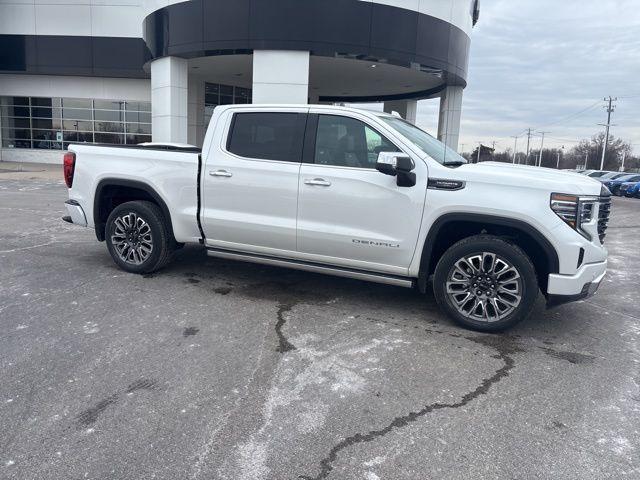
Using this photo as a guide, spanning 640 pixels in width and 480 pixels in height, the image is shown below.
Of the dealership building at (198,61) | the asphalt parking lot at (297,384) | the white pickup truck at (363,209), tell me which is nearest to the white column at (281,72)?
the dealership building at (198,61)

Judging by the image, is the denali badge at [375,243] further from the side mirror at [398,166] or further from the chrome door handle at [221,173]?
the chrome door handle at [221,173]

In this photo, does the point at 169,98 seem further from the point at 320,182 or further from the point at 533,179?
the point at 533,179

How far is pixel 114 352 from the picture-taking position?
4.16 meters

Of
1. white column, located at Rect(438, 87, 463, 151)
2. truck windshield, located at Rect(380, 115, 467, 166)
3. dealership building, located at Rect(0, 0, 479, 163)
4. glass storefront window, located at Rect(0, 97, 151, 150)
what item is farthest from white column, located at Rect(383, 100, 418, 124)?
truck windshield, located at Rect(380, 115, 467, 166)

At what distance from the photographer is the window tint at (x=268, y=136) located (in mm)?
5473

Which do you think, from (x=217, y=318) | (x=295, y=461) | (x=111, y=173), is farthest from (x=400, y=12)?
(x=295, y=461)

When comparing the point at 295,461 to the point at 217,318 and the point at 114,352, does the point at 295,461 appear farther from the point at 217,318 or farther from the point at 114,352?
the point at 217,318

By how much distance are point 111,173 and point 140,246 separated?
938 mm

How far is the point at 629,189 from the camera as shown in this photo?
101 feet

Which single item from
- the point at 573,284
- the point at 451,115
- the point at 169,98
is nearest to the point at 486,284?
the point at 573,284

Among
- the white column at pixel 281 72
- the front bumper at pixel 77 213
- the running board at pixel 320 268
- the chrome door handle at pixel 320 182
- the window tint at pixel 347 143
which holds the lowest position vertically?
the running board at pixel 320 268

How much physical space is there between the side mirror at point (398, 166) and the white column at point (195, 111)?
2441 cm

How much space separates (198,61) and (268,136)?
16.7 metres

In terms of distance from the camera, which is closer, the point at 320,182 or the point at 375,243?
the point at 375,243
